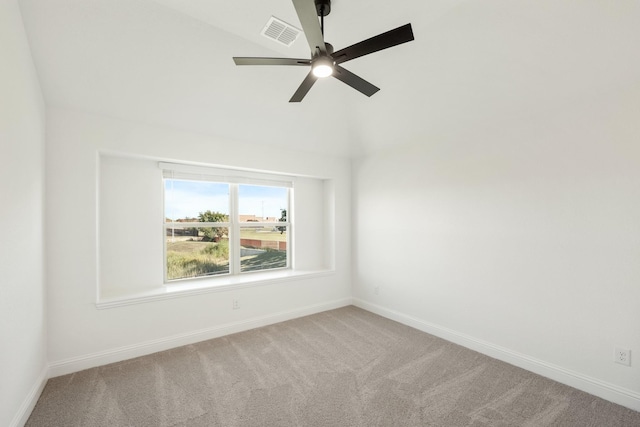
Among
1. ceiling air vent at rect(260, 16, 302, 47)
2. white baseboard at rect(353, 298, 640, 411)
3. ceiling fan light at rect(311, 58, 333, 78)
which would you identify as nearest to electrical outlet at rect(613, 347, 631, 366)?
white baseboard at rect(353, 298, 640, 411)

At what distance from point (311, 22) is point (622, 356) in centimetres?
320

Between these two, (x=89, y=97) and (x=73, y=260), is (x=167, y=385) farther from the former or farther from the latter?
(x=89, y=97)

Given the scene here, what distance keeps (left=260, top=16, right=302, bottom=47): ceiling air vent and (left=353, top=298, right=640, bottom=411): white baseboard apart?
11.1ft

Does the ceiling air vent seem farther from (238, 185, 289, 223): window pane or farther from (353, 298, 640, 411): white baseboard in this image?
(353, 298, 640, 411): white baseboard

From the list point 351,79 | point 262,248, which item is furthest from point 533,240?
point 262,248

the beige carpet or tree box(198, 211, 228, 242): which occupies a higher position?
tree box(198, 211, 228, 242)

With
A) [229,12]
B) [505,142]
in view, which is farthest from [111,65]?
[505,142]

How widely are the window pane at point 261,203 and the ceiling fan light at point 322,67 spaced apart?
2.41 meters

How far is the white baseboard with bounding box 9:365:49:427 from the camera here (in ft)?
5.97

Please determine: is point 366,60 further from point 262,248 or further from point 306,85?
point 262,248

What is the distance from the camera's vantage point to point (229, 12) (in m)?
2.15

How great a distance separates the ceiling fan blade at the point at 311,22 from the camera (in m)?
1.37

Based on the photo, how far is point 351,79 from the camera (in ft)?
6.68

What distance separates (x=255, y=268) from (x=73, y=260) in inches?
81.7
